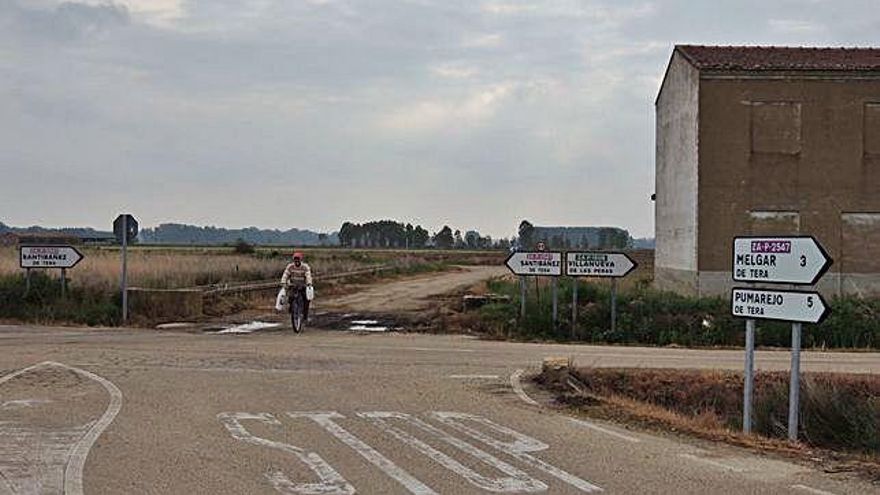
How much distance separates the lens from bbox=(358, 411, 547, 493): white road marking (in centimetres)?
830

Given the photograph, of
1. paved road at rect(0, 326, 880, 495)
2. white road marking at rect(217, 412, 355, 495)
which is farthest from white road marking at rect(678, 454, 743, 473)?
white road marking at rect(217, 412, 355, 495)

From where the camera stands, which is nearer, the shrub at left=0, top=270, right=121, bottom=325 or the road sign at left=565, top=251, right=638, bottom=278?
the road sign at left=565, top=251, right=638, bottom=278

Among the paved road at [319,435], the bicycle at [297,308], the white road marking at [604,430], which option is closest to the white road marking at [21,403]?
the paved road at [319,435]

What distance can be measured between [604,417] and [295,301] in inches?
511

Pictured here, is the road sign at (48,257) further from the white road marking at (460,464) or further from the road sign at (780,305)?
the road sign at (780,305)

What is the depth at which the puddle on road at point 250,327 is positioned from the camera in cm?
2445

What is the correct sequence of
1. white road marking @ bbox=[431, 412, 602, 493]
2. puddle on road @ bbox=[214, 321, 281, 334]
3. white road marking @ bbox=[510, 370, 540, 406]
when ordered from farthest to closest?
1. puddle on road @ bbox=[214, 321, 281, 334]
2. white road marking @ bbox=[510, 370, 540, 406]
3. white road marking @ bbox=[431, 412, 602, 493]

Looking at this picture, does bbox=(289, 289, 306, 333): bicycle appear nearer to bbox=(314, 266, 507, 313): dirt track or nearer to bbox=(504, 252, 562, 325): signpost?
bbox=(504, 252, 562, 325): signpost

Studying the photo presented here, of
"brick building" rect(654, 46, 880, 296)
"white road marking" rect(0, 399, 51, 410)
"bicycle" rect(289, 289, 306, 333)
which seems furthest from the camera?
"brick building" rect(654, 46, 880, 296)

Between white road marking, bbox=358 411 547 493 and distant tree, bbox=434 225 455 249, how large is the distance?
17045 cm

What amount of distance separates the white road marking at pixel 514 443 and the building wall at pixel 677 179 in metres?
22.8

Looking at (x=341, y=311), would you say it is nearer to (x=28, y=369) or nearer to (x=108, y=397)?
(x=28, y=369)

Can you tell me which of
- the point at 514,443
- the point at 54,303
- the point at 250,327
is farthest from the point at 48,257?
the point at 514,443

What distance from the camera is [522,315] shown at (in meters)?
25.6
